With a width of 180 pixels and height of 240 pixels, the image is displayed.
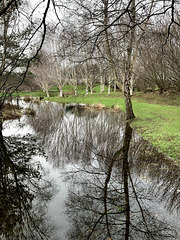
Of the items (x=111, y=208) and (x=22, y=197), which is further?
(x=22, y=197)

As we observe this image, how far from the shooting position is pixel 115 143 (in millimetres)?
6996

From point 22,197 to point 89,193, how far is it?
4.87ft

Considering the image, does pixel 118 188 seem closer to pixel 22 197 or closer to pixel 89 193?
pixel 89 193

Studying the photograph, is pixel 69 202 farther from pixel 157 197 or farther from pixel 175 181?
pixel 175 181

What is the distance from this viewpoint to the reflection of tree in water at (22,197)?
8.99ft

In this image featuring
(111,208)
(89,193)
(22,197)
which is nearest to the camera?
(111,208)

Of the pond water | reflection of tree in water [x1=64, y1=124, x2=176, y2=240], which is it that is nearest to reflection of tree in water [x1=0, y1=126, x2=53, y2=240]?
the pond water

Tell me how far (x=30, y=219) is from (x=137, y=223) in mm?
1924

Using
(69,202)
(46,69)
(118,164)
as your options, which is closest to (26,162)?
(69,202)

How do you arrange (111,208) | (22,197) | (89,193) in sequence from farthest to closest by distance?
(89,193) → (22,197) → (111,208)

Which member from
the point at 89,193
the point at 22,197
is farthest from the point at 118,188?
the point at 22,197

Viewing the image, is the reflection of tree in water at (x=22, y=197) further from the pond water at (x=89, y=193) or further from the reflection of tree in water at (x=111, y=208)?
the reflection of tree in water at (x=111, y=208)

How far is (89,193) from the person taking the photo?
12.2 ft

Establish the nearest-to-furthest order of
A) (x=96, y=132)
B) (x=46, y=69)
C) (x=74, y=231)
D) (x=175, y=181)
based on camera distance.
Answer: (x=74, y=231), (x=175, y=181), (x=96, y=132), (x=46, y=69)
